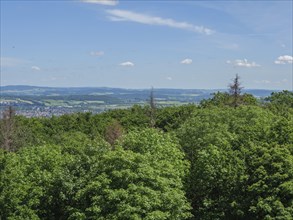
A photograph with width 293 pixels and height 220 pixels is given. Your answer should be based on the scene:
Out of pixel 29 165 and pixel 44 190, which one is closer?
pixel 44 190

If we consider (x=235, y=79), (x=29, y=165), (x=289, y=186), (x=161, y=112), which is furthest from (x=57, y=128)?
(x=289, y=186)

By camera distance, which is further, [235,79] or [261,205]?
[235,79]

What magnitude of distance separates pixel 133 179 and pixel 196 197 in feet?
35.6

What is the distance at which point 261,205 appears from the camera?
35656 millimetres

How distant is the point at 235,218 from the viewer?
39.8 m

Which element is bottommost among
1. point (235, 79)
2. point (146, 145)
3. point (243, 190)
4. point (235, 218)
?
point (235, 218)

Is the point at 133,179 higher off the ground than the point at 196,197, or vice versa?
the point at 133,179

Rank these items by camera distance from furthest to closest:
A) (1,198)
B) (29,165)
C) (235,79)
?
(235,79), (29,165), (1,198)

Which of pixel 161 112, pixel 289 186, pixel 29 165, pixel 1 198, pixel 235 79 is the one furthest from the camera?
pixel 161 112

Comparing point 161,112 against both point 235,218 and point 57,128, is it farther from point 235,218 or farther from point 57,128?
point 235,218

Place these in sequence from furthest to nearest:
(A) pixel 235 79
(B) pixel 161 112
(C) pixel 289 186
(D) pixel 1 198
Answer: (B) pixel 161 112
(A) pixel 235 79
(D) pixel 1 198
(C) pixel 289 186

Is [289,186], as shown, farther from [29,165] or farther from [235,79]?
[235,79]

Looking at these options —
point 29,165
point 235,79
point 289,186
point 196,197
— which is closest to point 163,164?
point 196,197

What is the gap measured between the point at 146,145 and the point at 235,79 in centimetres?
6465
